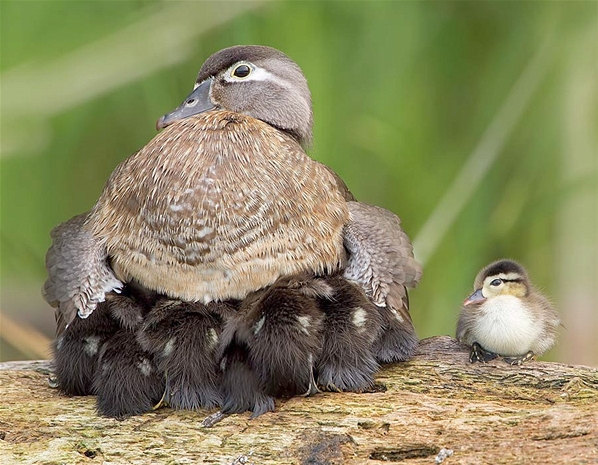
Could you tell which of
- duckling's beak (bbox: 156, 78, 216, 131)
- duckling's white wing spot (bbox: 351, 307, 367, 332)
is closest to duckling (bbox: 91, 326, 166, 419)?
duckling's white wing spot (bbox: 351, 307, 367, 332)

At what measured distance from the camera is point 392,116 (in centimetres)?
543

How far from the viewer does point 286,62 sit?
460cm

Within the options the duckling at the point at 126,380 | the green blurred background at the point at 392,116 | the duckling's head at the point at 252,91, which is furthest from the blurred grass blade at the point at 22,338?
the duckling at the point at 126,380

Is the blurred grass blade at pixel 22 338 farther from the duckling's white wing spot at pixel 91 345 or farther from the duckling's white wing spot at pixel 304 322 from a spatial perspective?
the duckling's white wing spot at pixel 304 322

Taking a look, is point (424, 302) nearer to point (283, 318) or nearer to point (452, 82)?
point (452, 82)

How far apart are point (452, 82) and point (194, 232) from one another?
2.31 meters

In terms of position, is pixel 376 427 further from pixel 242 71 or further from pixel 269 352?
pixel 242 71

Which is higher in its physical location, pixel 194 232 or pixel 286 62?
pixel 286 62

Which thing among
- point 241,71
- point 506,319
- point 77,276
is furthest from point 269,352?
point 241,71

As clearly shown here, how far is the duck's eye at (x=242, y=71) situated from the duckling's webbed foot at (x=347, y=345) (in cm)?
118

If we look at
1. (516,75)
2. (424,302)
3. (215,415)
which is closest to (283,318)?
(215,415)

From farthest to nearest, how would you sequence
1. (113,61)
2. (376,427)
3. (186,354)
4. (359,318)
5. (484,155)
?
1. (484,155)
2. (113,61)
3. (359,318)
4. (186,354)
5. (376,427)

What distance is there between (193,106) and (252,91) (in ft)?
0.82

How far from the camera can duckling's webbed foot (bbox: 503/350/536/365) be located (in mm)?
3770
